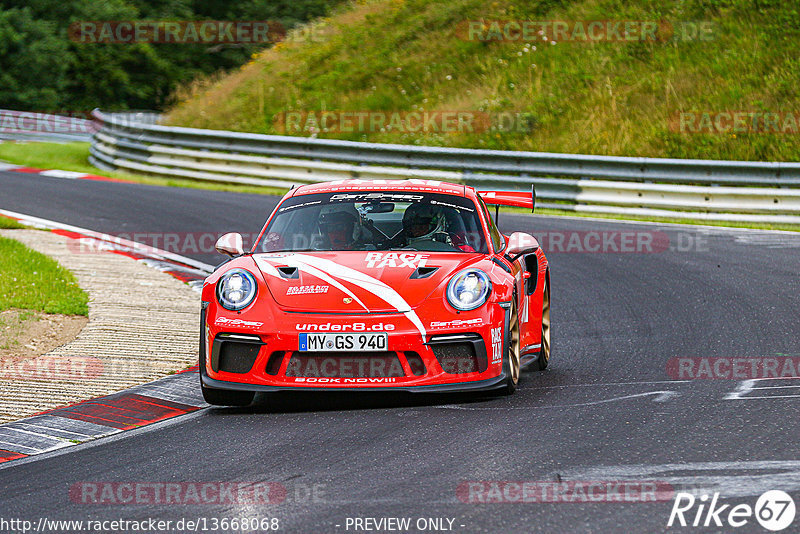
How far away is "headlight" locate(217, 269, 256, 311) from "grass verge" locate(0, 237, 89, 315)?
3374 millimetres

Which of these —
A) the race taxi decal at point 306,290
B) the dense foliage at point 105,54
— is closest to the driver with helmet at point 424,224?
the race taxi decal at point 306,290

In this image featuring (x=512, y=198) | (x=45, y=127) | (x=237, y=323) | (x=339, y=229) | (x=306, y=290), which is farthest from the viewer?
(x=45, y=127)

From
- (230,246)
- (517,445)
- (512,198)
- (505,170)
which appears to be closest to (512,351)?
(517,445)

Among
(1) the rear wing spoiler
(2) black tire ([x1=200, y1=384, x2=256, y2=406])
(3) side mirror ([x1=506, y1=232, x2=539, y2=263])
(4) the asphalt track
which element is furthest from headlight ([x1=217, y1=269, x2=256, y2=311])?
(1) the rear wing spoiler

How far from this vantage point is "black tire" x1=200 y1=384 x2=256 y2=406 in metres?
6.61

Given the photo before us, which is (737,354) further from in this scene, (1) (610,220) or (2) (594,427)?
(1) (610,220)

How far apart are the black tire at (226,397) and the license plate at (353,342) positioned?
0.59 meters

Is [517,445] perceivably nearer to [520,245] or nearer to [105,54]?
[520,245]

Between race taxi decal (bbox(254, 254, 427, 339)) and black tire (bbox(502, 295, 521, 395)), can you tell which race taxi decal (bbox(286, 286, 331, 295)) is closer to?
race taxi decal (bbox(254, 254, 427, 339))

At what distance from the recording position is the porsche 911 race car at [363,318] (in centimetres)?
636

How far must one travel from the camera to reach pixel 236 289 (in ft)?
22.1

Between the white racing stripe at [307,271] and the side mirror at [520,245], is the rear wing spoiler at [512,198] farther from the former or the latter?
the white racing stripe at [307,271]

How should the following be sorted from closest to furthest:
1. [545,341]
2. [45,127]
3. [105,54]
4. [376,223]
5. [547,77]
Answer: [376,223] → [545,341] → [547,77] → [45,127] → [105,54]

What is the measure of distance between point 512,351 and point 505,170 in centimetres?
1266
